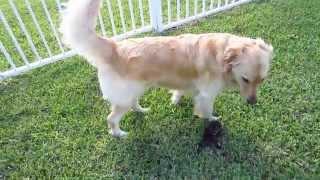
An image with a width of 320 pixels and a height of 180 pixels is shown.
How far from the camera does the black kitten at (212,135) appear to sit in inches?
133

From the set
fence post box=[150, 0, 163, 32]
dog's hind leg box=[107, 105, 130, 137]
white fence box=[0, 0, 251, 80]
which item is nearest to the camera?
dog's hind leg box=[107, 105, 130, 137]

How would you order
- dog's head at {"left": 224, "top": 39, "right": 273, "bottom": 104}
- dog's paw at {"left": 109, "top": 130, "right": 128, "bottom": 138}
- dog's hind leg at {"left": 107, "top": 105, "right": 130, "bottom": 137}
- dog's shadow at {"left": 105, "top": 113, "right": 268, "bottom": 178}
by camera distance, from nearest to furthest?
dog's head at {"left": 224, "top": 39, "right": 273, "bottom": 104}
dog's shadow at {"left": 105, "top": 113, "right": 268, "bottom": 178}
dog's hind leg at {"left": 107, "top": 105, "right": 130, "bottom": 137}
dog's paw at {"left": 109, "top": 130, "right": 128, "bottom": 138}

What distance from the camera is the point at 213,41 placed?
3061 mm

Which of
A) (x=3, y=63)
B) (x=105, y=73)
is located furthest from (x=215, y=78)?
(x=3, y=63)

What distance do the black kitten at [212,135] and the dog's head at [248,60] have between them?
2.07ft

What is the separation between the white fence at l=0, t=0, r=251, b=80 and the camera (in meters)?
4.47

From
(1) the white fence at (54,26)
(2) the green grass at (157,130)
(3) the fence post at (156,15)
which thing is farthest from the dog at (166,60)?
(3) the fence post at (156,15)

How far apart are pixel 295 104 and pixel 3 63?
3135 mm

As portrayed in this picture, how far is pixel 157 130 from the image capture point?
3.54 metres

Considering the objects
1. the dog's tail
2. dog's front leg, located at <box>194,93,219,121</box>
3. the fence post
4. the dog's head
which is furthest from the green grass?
the fence post

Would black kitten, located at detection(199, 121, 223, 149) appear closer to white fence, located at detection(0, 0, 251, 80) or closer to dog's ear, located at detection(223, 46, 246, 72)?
dog's ear, located at detection(223, 46, 246, 72)

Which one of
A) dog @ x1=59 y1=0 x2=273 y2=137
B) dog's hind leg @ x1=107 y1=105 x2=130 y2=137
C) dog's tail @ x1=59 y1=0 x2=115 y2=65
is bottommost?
dog's hind leg @ x1=107 y1=105 x2=130 y2=137

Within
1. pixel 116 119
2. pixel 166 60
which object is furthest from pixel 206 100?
pixel 116 119

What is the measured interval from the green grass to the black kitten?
7cm
